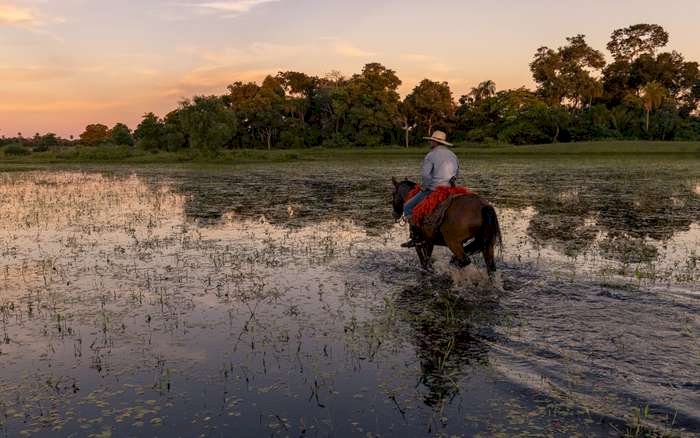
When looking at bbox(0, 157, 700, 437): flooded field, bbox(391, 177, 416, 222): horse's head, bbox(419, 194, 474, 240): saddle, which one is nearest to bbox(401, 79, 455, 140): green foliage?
bbox(0, 157, 700, 437): flooded field

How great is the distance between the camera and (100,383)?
5.69 metres

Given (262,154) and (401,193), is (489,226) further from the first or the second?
(262,154)

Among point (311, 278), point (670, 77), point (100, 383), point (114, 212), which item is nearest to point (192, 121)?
point (114, 212)

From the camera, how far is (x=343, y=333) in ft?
23.1

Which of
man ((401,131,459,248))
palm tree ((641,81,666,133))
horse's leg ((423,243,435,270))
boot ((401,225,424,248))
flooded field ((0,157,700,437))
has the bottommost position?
flooded field ((0,157,700,437))

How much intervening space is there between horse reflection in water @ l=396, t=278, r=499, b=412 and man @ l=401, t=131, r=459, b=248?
71.9 inches

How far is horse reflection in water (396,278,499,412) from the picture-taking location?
5.64 m

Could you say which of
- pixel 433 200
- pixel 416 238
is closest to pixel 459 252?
pixel 433 200

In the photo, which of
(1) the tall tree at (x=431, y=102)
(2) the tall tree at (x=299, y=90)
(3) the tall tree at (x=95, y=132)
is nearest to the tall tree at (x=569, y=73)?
(1) the tall tree at (x=431, y=102)

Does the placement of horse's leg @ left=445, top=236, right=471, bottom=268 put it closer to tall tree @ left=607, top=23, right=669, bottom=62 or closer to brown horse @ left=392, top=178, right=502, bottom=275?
brown horse @ left=392, top=178, right=502, bottom=275

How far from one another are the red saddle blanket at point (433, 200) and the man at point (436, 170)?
40 centimetres

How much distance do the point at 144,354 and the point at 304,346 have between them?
77.0 inches

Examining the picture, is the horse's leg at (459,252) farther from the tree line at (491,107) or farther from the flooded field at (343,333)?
the tree line at (491,107)

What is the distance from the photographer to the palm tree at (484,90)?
289 ft
